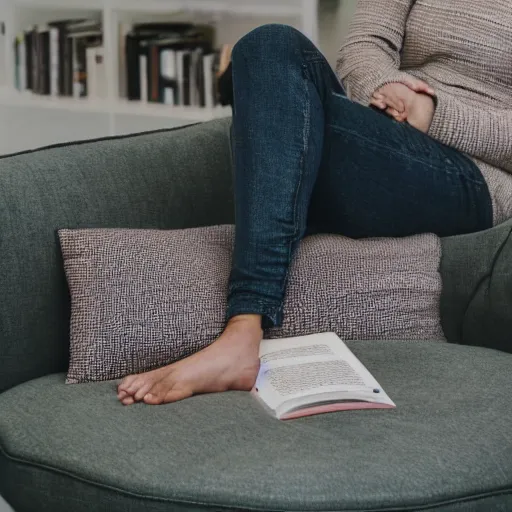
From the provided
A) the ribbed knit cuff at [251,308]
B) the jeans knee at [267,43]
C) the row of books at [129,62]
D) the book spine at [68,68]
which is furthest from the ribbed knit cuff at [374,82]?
the book spine at [68,68]

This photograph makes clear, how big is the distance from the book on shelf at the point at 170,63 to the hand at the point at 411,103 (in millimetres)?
1908

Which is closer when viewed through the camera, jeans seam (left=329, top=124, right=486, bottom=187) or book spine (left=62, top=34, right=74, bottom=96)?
jeans seam (left=329, top=124, right=486, bottom=187)

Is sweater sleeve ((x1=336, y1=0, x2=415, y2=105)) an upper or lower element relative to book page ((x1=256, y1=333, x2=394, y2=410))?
upper

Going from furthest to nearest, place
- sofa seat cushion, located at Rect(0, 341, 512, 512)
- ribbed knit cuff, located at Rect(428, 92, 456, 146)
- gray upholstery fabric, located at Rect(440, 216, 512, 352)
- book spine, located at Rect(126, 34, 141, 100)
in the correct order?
book spine, located at Rect(126, 34, 141, 100), ribbed knit cuff, located at Rect(428, 92, 456, 146), gray upholstery fabric, located at Rect(440, 216, 512, 352), sofa seat cushion, located at Rect(0, 341, 512, 512)

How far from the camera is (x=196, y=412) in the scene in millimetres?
1242

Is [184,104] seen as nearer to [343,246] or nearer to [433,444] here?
[343,246]

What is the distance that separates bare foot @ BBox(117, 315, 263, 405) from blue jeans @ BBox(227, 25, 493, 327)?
0.06 m

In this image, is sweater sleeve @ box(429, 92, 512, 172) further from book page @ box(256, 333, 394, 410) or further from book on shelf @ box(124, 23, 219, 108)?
book on shelf @ box(124, 23, 219, 108)

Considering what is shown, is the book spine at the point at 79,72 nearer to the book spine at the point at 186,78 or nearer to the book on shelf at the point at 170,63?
the book on shelf at the point at 170,63

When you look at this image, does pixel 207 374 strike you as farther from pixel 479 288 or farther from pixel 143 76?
pixel 143 76

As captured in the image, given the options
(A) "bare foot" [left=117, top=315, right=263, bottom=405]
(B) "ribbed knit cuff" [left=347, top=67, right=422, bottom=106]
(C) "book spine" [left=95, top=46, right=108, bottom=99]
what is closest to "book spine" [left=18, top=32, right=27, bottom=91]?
(C) "book spine" [left=95, top=46, right=108, bottom=99]

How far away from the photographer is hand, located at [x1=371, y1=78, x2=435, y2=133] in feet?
5.47

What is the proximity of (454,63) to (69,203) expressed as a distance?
0.75 meters

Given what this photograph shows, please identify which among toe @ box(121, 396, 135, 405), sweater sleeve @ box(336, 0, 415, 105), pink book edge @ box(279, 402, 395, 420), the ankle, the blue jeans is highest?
sweater sleeve @ box(336, 0, 415, 105)
